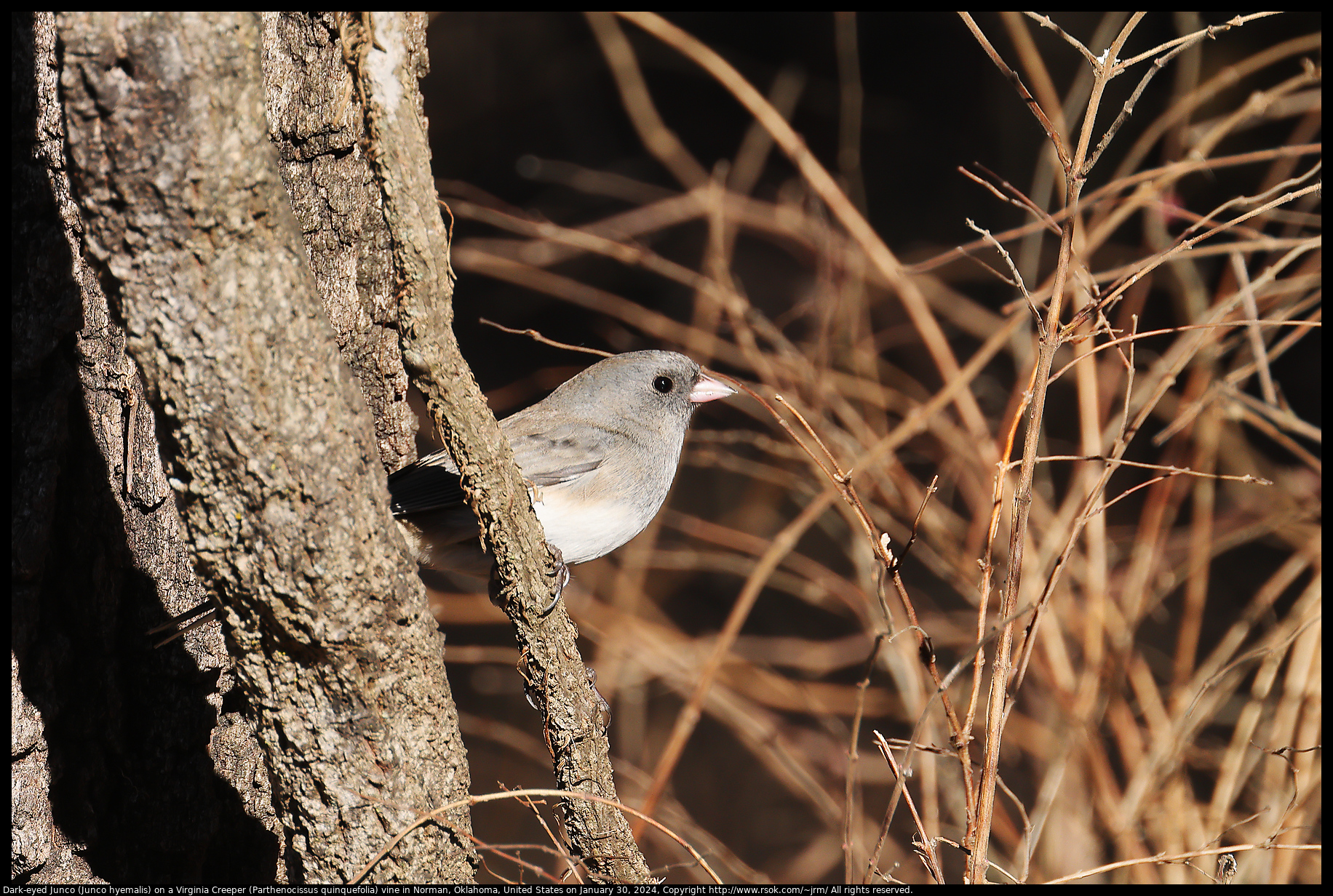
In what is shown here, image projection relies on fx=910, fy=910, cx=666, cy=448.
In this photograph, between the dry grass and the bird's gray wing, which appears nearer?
the dry grass

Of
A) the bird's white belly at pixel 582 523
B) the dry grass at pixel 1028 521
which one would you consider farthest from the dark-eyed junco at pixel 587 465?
the dry grass at pixel 1028 521

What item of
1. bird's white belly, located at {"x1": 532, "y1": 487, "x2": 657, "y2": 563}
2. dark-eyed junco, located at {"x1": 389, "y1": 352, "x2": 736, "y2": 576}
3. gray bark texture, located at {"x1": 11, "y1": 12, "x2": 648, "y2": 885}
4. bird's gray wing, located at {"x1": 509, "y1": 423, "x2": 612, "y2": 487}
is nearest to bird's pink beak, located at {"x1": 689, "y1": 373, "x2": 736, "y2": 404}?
dark-eyed junco, located at {"x1": 389, "y1": 352, "x2": 736, "y2": 576}

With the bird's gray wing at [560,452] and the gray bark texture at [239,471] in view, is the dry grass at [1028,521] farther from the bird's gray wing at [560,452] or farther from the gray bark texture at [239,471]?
the gray bark texture at [239,471]

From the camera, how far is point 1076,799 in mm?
2031

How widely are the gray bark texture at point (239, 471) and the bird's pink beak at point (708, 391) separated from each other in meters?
0.72

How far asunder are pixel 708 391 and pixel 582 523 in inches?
20.2

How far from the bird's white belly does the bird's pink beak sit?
1.28 feet

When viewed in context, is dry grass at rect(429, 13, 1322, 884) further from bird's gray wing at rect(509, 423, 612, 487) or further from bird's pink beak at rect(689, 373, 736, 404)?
bird's gray wing at rect(509, 423, 612, 487)

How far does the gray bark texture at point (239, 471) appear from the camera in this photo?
34.5 inches

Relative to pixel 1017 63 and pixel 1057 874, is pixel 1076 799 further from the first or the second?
pixel 1017 63

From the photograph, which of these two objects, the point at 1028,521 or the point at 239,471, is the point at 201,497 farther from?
the point at 1028,521

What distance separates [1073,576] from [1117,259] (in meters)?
1.57

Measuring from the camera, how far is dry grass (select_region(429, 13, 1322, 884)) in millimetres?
Result: 1175

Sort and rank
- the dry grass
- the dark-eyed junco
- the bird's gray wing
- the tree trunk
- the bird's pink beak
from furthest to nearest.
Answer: the bird's pink beak → the bird's gray wing → the dark-eyed junco → the dry grass → the tree trunk
